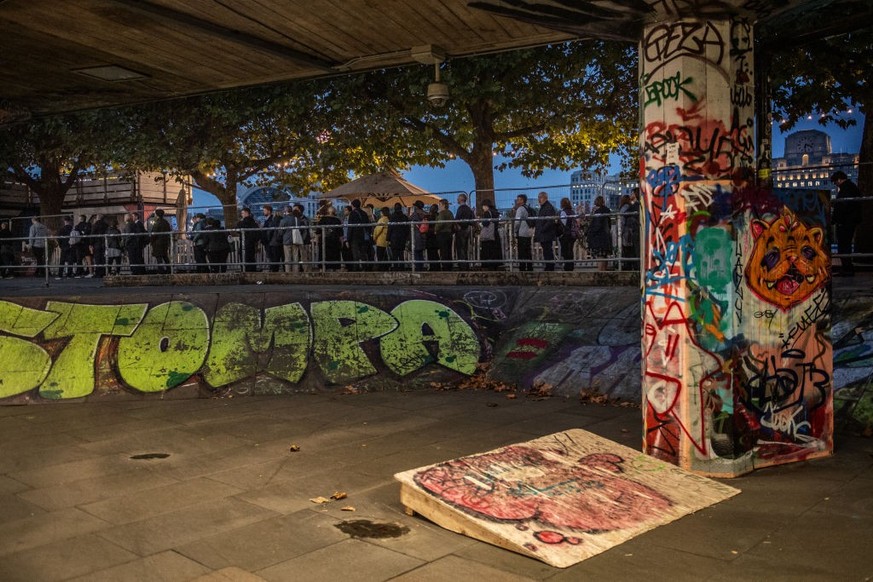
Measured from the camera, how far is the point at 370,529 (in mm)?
5367

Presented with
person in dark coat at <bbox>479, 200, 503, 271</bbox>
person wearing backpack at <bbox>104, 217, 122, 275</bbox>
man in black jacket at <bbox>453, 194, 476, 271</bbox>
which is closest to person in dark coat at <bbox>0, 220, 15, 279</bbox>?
person wearing backpack at <bbox>104, 217, 122, 275</bbox>

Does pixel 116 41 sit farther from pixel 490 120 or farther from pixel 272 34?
pixel 490 120

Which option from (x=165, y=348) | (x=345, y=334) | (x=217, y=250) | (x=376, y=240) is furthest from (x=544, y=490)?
(x=217, y=250)

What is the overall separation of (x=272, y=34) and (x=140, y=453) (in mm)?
4706

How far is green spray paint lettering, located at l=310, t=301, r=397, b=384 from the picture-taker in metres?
11.5

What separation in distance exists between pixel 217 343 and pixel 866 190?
11.5 m

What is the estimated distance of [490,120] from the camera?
21312mm

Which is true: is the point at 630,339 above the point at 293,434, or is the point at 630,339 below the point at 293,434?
above

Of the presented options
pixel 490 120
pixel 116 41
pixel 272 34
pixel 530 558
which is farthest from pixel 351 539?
pixel 490 120

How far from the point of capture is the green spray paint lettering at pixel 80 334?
11.2 metres

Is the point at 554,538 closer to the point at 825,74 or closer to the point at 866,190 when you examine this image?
the point at 866,190

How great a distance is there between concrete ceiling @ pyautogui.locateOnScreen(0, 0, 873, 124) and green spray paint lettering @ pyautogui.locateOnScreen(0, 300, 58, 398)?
3.33 m

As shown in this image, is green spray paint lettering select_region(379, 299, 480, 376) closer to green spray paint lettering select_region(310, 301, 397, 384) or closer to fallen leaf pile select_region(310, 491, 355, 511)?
green spray paint lettering select_region(310, 301, 397, 384)

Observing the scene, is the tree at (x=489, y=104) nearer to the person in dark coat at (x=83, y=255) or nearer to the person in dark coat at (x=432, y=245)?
the person in dark coat at (x=432, y=245)
